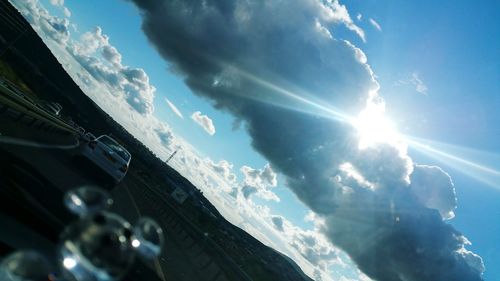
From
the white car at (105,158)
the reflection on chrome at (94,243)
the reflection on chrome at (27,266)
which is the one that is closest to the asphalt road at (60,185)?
the white car at (105,158)

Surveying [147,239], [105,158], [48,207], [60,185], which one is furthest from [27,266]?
[105,158]

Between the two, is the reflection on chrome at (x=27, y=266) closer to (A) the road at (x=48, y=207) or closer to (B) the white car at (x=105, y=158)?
(A) the road at (x=48, y=207)

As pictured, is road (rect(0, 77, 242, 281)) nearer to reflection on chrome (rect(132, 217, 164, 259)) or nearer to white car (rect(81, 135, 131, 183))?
white car (rect(81, 135, 131, 183))

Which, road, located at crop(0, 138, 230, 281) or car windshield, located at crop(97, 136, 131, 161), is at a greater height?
car windshield, located at crop(97, 136, 131, 161)

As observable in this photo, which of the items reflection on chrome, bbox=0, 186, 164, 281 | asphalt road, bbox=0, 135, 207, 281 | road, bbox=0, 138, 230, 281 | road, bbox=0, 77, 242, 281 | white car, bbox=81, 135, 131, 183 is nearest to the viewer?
reflection on chrome, bbox=0, 186, 164, 281

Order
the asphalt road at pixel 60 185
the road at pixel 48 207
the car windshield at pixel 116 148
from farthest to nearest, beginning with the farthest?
the car windshield at pixel 116 148 < the asphalt road at pixel 60 185 < the road at pixel 48 207

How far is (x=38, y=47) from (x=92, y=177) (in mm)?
180332

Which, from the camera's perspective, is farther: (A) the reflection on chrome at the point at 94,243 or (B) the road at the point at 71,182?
(B) the road at the point at 71,182

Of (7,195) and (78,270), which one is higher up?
(78,270)

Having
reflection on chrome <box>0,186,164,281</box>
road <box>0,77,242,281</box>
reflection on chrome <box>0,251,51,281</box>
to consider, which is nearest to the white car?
road <box>0,77,242,281</box>

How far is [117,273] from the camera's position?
2.24 metres

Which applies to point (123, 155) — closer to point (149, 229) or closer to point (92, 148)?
point (92, 148)

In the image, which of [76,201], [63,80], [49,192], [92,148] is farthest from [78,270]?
[63,80]

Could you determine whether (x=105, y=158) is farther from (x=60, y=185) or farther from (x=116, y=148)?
(x=60, y=185)
